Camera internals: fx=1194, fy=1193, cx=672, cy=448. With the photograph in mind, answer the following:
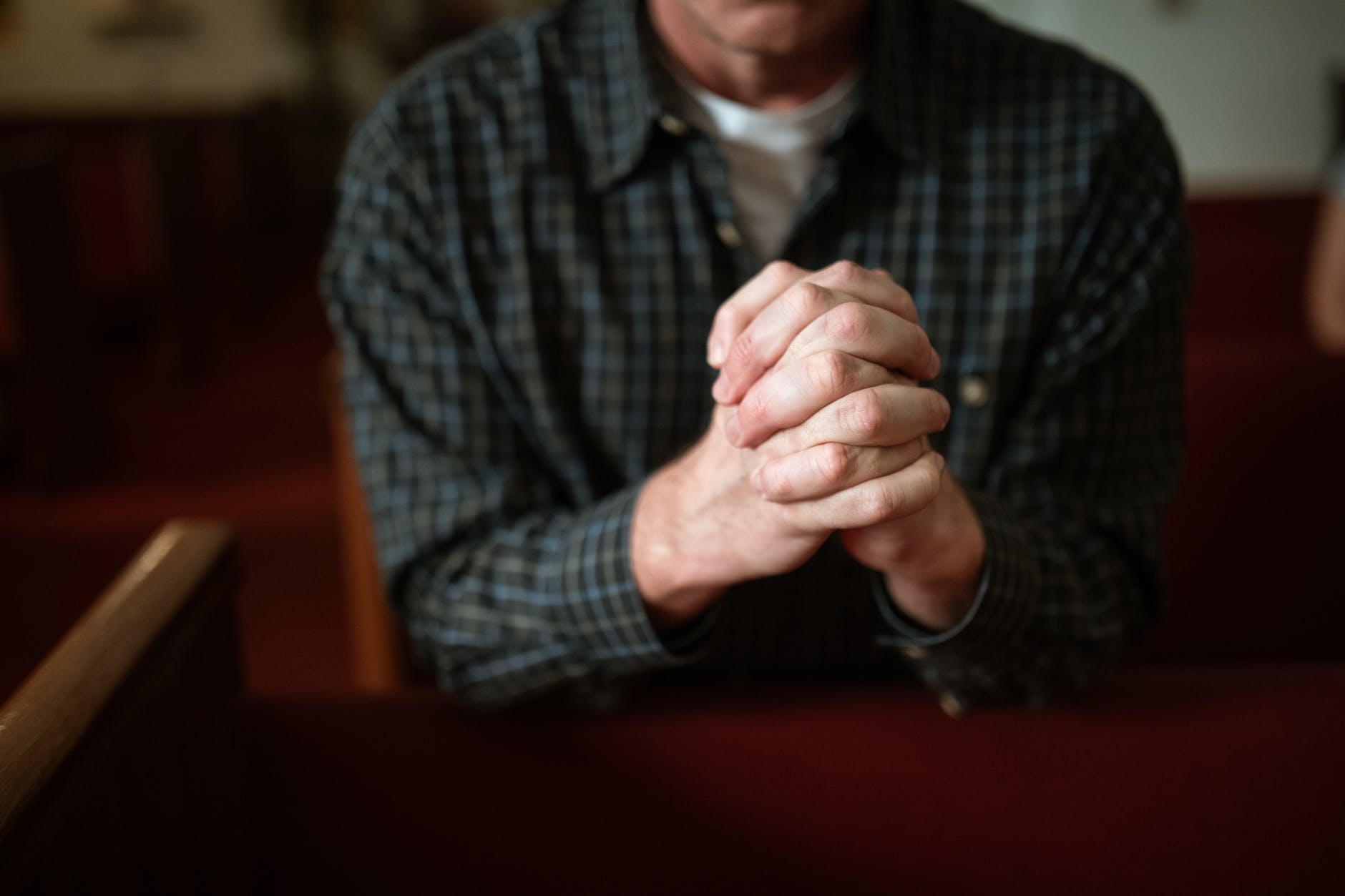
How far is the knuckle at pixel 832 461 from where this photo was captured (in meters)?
0.72

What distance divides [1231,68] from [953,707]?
10.7 feet

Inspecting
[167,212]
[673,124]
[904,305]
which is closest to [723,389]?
[904,305]

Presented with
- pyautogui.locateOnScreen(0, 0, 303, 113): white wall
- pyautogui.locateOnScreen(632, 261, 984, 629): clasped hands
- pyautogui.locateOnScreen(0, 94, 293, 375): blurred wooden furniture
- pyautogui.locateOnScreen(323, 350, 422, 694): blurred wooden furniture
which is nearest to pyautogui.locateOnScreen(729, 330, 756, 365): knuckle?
pyautogui.locateOnScreen(632, 261, 984, 629): clasped hands

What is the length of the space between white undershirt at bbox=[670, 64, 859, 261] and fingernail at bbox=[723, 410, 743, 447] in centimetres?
39

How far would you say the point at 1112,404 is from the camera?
109 cm

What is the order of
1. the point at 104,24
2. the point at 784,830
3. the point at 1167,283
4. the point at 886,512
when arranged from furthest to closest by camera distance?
the point at 104,24, the point at 1167,283, the point at 784,830, the point at 886,512

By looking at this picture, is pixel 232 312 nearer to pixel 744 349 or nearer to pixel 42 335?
pixel 42 335

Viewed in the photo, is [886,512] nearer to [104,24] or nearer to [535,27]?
[535,27]

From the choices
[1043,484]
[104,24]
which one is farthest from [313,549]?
[104,24]

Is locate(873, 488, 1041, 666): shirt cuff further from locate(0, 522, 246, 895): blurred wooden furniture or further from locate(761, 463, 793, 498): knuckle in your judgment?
locate(0, 522, 246, 895): blurred wooden furniture

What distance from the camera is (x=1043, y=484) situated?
3.59 ft

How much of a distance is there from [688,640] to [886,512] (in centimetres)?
27

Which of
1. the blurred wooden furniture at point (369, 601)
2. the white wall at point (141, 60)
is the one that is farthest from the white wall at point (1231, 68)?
the white wall at point (141, 60)

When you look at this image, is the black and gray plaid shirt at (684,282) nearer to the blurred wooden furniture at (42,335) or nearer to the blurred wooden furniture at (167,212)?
the blurred wooden furniture at (42,335)
